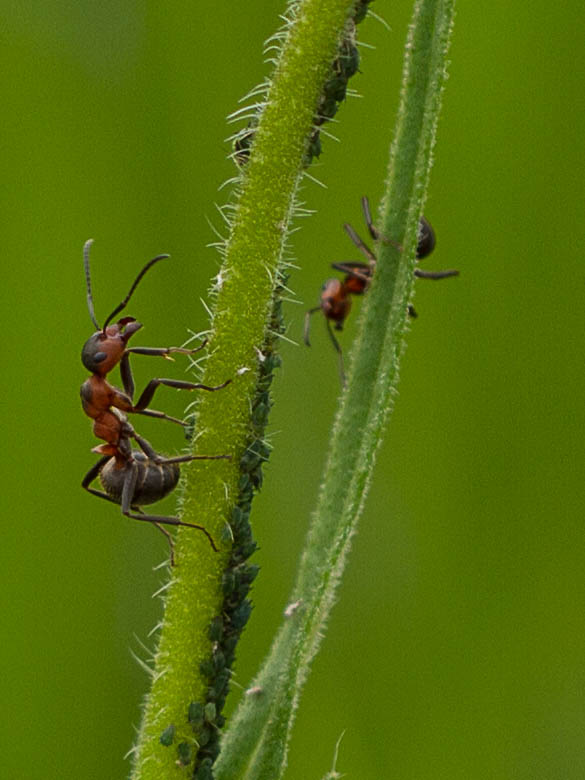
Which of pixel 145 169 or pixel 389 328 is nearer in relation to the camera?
pixel 389 328

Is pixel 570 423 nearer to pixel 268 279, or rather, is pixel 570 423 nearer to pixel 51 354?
pixel 51 354

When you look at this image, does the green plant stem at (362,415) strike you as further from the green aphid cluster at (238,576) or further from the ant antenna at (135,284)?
the ant antenna at (135,284)

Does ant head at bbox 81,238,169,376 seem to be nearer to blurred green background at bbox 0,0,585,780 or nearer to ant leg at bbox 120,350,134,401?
ant leg at bbox 120,350,134,401

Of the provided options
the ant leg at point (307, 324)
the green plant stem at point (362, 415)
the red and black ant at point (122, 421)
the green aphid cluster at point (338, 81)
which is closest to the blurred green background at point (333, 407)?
the ant leg at point (307, 324)

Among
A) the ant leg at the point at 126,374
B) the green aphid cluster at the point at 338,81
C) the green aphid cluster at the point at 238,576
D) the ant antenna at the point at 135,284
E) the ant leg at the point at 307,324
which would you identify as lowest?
the green aphid cluster at the point at 238,576

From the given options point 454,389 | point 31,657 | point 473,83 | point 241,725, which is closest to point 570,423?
point 454,389

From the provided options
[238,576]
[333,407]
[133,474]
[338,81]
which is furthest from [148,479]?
[333,407]
